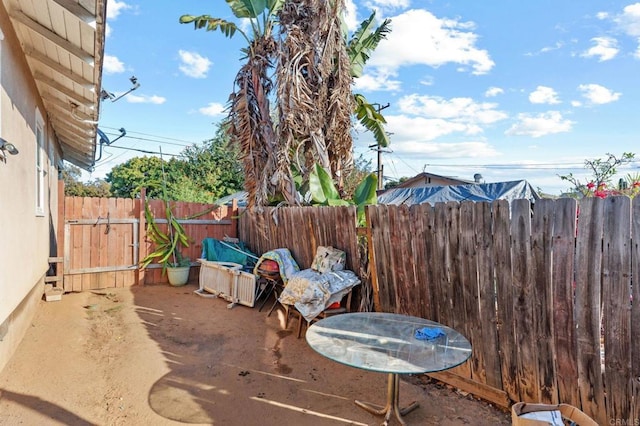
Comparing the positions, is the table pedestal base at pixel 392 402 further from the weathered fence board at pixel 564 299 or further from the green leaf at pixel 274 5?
the green leaf at pixel 274 5

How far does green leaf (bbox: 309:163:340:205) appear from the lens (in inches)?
230

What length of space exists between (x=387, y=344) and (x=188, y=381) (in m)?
2.10

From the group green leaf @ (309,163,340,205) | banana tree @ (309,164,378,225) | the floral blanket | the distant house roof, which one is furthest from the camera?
the distant house roof

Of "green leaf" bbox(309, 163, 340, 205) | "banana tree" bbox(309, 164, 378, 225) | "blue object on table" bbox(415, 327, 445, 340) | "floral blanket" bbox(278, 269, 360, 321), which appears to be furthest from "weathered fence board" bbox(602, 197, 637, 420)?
"green leaf" bbox(309, 163, 340, 205)

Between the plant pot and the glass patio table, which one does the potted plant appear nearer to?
the plant pot

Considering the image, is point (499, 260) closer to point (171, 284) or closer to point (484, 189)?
point (171, 284)

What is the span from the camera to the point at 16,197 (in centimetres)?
333

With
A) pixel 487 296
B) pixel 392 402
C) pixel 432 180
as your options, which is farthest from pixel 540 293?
pixel 432 180

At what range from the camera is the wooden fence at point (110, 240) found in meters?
6.60

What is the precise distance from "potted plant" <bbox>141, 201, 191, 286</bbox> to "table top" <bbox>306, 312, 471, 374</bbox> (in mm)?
5354

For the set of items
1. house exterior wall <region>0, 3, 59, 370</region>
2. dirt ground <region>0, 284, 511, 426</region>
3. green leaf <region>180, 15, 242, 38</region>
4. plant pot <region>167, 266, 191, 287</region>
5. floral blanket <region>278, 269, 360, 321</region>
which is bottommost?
dirt ground <region>0, 284, 511, 426</region>

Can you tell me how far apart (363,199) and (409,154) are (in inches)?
1191

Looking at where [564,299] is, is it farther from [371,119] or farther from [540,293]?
[371,119]

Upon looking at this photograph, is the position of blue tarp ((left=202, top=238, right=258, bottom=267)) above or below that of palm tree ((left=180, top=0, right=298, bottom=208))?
below
